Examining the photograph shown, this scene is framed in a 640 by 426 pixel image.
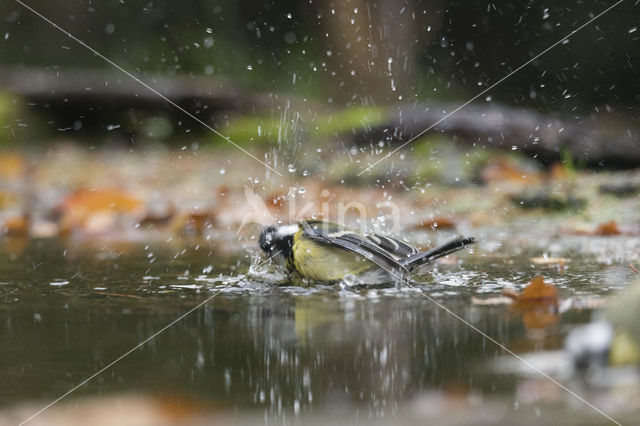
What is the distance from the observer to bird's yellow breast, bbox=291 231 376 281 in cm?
297

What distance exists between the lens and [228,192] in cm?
689

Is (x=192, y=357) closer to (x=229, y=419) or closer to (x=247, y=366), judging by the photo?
(x=247, y=366)

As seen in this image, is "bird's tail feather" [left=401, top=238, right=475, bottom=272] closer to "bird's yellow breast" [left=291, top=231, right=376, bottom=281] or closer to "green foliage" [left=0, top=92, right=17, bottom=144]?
"bird's yellow breast" [left=291, top=231, right=376, bottom=281]

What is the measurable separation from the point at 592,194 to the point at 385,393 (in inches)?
163

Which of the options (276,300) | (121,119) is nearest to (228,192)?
(121,119)

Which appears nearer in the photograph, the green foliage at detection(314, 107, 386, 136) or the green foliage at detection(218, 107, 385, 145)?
the green foliage at detection(314, 107, 386, 136)

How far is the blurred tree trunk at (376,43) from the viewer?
28.5ft

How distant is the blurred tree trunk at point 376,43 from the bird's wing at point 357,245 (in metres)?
6.01

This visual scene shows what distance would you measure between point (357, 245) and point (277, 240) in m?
0.37

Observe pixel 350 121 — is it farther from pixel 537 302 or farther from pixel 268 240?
pixel 537 302

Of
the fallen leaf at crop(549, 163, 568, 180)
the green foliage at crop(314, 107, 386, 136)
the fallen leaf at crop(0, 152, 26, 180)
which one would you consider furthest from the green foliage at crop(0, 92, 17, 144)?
the fallen leaf at crop(549, 163, 568, 180)

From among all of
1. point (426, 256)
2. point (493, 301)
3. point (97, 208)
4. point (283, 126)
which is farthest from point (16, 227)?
point (283, 126)

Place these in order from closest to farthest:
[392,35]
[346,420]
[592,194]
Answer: [346,420] → [592,194] → [392,35]

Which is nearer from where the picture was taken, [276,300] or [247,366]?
[247,366]
